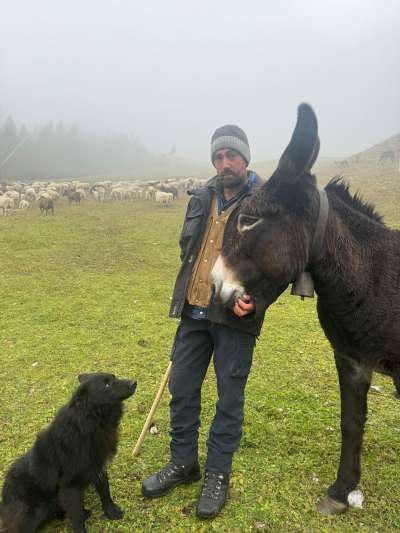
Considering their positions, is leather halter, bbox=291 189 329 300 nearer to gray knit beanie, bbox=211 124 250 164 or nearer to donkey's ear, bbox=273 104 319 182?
donkey's ear, bbox=273 104 319 182

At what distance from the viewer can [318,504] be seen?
11.7 ft

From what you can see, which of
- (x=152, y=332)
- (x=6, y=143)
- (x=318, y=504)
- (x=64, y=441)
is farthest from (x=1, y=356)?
(x=6, y=143)

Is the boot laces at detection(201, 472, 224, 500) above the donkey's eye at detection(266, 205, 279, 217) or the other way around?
the other way around

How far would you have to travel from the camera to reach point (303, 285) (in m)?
2.75

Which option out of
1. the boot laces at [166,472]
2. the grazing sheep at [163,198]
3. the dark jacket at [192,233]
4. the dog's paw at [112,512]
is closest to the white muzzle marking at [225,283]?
the dark jacket at [192,233]

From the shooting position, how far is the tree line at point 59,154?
72613 mm

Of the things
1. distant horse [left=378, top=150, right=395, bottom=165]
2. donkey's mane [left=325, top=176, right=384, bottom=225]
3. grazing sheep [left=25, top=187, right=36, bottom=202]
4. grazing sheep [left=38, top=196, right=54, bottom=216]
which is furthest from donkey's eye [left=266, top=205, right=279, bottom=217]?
distant horse [left=378, top=150, right=395, bottom=165]

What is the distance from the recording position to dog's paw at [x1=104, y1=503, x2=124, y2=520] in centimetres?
344

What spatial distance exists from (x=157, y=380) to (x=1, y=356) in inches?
115

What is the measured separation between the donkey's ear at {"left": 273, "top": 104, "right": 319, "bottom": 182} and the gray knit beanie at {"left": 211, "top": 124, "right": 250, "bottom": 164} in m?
0.79

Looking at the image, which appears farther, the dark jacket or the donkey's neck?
the dark jacket

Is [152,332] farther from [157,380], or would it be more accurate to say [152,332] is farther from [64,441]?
[64,441]

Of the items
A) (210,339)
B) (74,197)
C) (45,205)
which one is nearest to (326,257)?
(210,339)

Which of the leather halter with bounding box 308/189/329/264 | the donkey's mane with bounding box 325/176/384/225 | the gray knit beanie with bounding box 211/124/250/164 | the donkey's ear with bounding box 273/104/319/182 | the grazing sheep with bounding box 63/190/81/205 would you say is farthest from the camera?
the grazing sheep with bounding box 63/190/81/205
